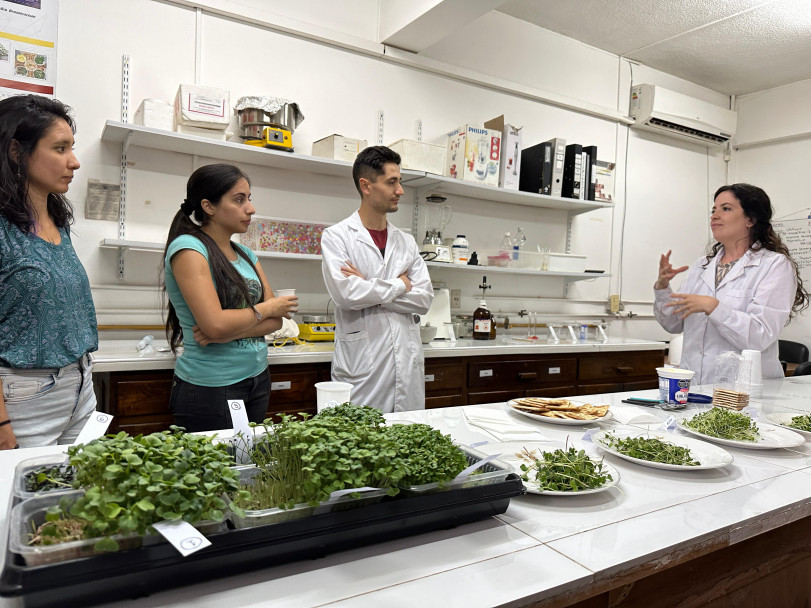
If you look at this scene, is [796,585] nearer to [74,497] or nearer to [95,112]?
[74,497]

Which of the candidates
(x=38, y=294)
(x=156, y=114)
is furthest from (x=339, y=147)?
(x=38, y=294)

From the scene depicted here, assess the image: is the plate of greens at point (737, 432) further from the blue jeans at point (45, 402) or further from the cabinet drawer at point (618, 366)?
the cabinet drawer at point (618, 366)

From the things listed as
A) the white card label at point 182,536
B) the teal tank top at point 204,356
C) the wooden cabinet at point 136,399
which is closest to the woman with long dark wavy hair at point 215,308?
the teal tank top at point 204,356

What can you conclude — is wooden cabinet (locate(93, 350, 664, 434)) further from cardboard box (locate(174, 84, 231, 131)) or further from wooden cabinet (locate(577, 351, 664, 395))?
cardboard box (locate(174, 84, 231, 131))

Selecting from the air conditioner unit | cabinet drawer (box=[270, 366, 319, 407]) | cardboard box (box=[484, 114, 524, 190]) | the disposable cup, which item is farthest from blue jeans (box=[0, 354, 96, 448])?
the air conditioner unit

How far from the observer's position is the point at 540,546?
0.85 metres

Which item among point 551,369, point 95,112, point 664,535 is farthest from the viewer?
point 551,369

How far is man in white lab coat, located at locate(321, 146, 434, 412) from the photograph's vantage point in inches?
94.0

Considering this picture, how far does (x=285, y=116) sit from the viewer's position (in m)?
2.84

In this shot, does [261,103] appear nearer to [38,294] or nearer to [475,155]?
[475,155]

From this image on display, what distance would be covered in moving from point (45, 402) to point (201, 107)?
5.26 feet

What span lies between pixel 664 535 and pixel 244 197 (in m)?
1.61

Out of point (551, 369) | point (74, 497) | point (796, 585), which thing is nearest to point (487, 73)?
point (551, 369)

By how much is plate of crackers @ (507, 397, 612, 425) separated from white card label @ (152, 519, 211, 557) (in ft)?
3.58
